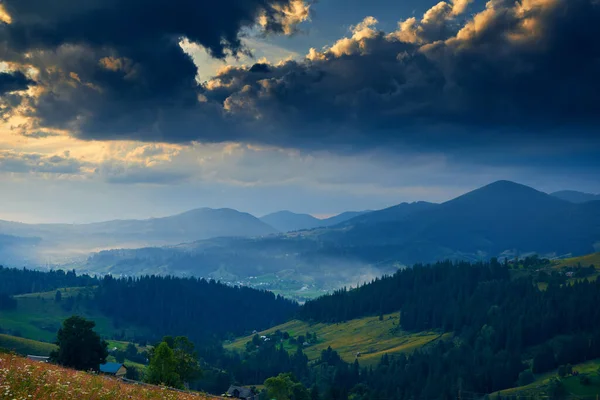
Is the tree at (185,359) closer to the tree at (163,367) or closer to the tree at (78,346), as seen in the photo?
the tree at (163,367)

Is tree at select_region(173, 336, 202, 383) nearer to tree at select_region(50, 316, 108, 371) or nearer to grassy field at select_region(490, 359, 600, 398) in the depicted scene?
tree at select_region(50, 316, 108, 371)

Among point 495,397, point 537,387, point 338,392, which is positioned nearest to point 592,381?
point 537,387

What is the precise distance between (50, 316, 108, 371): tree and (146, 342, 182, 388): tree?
1101 cm

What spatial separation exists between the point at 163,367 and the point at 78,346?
638 inches

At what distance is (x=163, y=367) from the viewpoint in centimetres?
10706

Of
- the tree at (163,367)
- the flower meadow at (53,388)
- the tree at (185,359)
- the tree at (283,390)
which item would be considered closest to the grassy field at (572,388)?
the tree at (283,390)

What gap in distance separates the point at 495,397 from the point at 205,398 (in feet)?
572

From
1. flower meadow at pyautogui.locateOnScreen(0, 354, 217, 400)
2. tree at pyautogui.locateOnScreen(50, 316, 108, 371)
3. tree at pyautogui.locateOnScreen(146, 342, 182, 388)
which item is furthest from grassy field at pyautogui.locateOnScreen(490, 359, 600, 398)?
flower meadow at pyautogui.locateOnScreen(0, 354, 217, 400)

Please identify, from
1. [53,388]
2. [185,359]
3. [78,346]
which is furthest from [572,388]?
[53,388]

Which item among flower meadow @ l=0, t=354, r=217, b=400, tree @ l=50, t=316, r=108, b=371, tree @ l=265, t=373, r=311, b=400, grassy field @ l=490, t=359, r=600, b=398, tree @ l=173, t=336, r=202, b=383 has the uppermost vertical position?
flower meadow @ l=0, t=354, r=217, b=400

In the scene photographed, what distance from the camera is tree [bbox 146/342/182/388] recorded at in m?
104

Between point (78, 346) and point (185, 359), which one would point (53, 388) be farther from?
point (185, 359)

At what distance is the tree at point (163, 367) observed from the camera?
104 m

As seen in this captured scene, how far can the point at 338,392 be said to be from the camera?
600 ft
